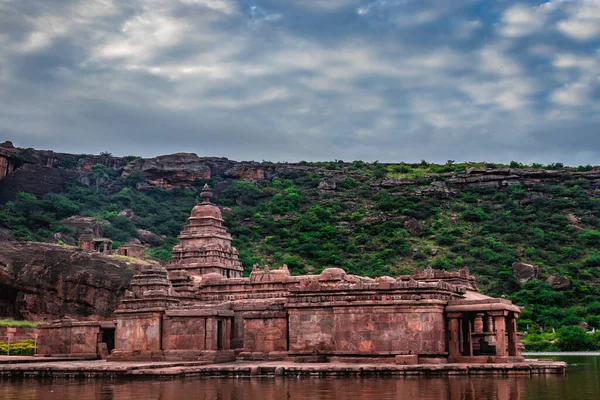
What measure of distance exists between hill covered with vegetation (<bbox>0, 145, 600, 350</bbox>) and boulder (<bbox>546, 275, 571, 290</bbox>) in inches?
5.0

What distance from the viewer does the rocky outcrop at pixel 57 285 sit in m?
53.8

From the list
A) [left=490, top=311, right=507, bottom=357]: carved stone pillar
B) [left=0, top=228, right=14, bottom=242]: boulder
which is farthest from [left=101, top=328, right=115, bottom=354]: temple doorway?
[left=0, top=228, right=14, bottom=242]: boulder

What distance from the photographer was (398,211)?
319ft

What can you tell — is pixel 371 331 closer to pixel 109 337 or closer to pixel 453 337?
pixel 453 337

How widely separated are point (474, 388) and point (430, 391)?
140 centimetres

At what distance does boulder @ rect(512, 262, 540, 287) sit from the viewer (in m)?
69.6

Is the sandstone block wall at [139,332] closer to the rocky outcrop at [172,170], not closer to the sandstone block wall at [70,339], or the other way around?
the sandstone block wall at [70,339]

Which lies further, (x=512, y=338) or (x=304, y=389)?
(x=512, y=338)

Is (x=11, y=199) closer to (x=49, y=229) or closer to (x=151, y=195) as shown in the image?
(x=49, y=229)

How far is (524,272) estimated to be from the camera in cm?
7038

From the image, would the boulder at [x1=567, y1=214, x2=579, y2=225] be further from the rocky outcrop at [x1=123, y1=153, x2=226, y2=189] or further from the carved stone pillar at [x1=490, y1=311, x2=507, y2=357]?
the carved stone pillar at [x1=490, y1=311, x2=507, y2=357]

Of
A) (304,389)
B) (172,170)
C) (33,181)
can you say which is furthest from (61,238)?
(304,389)

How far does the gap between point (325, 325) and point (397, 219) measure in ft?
220

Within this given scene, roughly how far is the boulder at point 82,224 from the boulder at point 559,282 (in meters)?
52.3
